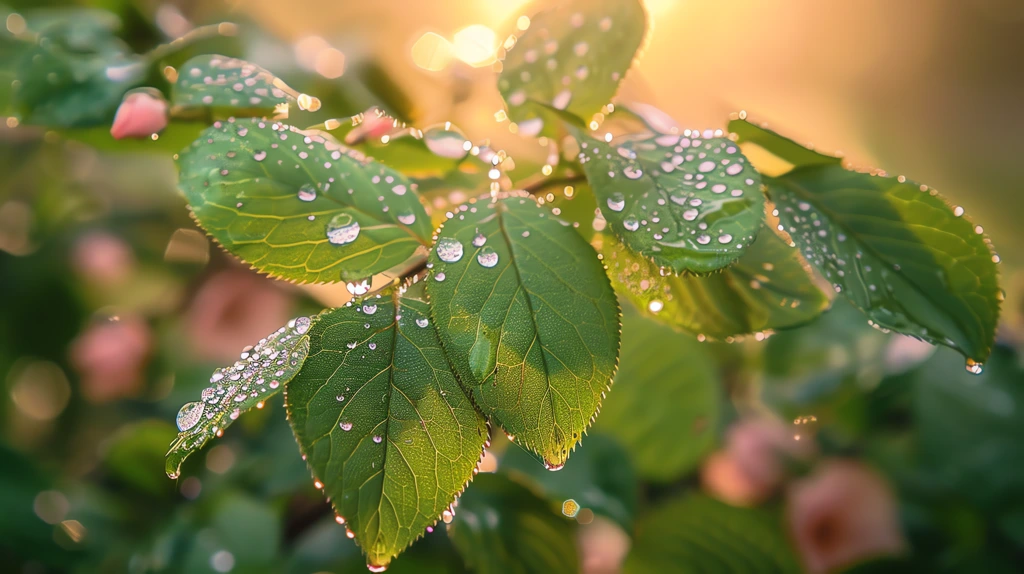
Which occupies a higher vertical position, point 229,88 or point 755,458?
Result: point 229,88

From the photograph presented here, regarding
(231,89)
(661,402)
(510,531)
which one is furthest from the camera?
(661,402)

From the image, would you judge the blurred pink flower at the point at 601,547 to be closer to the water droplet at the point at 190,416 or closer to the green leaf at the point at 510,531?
the green leaf at the point at 510,531

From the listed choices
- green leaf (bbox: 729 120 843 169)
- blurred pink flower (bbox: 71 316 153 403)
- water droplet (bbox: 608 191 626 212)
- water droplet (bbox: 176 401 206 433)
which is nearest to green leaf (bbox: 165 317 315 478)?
water droplet (bbox: 176 401 206 433)

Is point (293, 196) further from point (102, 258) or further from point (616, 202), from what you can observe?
point (102, 258)

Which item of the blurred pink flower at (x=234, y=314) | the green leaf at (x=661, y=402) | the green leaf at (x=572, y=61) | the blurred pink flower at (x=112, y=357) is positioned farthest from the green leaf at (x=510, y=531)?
the blurred pink flower at (x=112, y=357)

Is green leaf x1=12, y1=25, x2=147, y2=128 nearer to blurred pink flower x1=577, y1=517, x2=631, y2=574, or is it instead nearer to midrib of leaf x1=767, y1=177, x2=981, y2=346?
midrib of leaf x1=767, y1=177, x2=981, y2=346

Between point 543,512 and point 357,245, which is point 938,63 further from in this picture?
point 357,245

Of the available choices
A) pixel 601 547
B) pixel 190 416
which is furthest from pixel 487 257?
pixel 601 547
